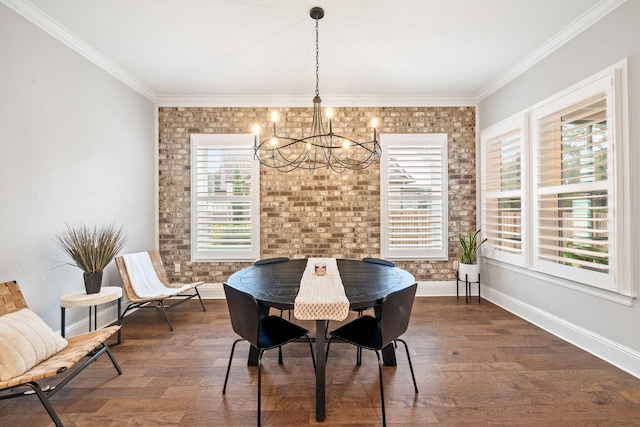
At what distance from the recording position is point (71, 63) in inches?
112

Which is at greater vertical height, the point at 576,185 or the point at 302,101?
the point at 302,101

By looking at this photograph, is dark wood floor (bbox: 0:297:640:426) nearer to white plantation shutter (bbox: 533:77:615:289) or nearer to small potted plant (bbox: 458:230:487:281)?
white plantation shutter (bbox: 533:77:615:289)

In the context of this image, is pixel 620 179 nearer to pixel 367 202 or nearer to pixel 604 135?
pixel 604 135

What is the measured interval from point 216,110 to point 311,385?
12.3 feet

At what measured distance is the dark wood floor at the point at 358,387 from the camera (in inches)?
69.7

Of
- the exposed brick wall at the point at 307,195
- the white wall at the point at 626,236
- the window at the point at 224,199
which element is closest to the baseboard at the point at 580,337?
the white wall at the point at 626,236

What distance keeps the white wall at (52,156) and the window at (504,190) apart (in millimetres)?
4803

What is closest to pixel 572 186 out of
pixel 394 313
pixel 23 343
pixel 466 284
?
pixel 466 284

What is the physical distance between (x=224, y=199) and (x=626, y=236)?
168 inches

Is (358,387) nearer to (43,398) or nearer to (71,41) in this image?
(43,398)

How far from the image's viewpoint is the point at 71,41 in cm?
279

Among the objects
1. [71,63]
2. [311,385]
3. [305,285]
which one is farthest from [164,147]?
[311,385]

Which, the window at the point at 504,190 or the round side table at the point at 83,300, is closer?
the round side table at the point at 83,300

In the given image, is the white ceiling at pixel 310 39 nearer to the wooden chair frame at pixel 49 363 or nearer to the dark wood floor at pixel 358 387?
the wooden chair frame at pixel 49 363
